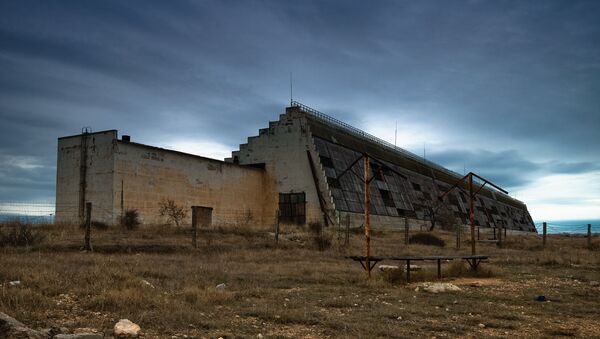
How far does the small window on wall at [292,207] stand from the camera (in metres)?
36.2

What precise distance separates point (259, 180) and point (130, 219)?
12.8m

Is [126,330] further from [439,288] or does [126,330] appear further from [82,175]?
[82,175]

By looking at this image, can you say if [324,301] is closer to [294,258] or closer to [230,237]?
[294,258]

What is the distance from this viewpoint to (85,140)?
28.3 m

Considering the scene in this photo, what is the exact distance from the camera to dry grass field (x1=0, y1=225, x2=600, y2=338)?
749 cm

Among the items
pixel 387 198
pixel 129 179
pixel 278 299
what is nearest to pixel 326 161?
pixel 387 198

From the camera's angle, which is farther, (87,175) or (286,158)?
(286,158)

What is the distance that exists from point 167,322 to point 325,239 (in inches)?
679

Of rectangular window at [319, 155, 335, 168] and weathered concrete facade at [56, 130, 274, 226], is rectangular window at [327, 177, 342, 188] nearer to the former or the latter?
rectangular window at [319, 155, 335, 168]

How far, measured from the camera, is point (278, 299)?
1002 centimetres

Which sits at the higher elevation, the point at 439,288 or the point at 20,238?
the point at 20,238

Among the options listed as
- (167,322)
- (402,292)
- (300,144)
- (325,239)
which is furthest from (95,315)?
(300,144)

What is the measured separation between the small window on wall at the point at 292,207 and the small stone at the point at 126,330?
29.2 meters

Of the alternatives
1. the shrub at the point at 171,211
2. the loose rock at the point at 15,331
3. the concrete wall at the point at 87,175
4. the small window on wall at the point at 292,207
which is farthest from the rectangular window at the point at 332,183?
the loose rock at the point at 15,331
